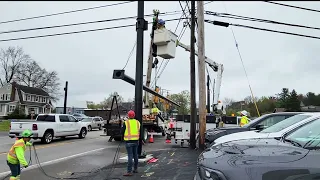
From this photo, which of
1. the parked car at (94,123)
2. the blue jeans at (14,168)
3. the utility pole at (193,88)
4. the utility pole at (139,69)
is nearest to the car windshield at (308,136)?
the blue jeans at (14,168)

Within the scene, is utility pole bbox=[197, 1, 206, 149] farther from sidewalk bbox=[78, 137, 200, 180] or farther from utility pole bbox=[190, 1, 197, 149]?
sidewalk bbox=[78, 137, 200, 180]

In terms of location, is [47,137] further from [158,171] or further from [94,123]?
[94,123]

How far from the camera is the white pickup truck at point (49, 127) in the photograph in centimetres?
1548

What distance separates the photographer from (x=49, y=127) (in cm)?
1638

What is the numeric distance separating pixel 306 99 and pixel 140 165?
67.1 metres

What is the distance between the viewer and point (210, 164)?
3.07 m

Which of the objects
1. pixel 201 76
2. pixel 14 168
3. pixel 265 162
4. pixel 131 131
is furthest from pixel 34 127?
pixel 265 162

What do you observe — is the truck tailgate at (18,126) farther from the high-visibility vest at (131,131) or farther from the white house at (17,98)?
the white house at (17,98)

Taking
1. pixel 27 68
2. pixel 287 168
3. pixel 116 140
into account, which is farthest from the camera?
pixel 27 68

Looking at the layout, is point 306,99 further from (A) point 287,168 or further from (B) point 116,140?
(A) point 287,168

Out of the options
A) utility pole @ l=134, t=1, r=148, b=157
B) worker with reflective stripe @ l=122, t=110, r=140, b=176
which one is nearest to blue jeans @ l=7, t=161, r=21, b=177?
worker with reflective stripe @ l=122, t=110, r=140, b=176

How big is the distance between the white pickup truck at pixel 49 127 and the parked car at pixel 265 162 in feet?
46.8

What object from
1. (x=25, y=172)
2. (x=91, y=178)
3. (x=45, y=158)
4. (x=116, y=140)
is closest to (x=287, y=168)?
(x=91, y=178)

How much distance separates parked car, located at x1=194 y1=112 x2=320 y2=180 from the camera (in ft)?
9.02
